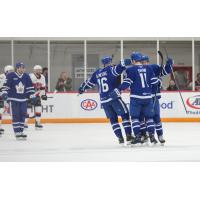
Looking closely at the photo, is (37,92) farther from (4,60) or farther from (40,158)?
(40,158)

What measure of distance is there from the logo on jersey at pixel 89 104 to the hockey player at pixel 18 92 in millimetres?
4544

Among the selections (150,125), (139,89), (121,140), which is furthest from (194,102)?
(139,89)

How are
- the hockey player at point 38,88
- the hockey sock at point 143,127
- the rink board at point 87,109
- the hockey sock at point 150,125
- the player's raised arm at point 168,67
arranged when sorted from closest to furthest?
the player's raised arm at point 168,67 → the hockey sock at point 150,125 → the hockey sock at point 143,127 → the hockey player at point 38,88 → the rink board at point 87,109

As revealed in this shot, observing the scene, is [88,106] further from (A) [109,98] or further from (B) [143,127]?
(A) [109,98]

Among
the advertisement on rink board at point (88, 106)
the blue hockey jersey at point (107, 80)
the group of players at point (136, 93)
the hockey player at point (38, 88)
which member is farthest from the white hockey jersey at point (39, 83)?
the blue hockey jersey at point (107, 80)

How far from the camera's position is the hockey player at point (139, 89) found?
8.60 m

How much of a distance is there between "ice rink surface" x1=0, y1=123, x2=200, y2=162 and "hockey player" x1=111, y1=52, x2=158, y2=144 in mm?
453

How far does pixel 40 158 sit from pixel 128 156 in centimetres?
111

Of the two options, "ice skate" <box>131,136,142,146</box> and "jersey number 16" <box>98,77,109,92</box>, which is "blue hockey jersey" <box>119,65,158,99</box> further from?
"ice skate" <box>131,136,142,146</box>

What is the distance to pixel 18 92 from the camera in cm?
995

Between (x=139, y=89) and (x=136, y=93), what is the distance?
2.8 inches

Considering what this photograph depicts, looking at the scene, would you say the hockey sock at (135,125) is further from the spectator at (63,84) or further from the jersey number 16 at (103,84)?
the spectator at (63,84)

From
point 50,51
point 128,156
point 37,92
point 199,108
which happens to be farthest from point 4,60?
point 128,156

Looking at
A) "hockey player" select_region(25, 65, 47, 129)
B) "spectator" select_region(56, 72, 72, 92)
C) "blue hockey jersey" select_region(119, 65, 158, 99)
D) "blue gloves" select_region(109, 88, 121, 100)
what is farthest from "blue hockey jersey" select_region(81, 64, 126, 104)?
"spectator" select_region(56, 72, 72, 92)
